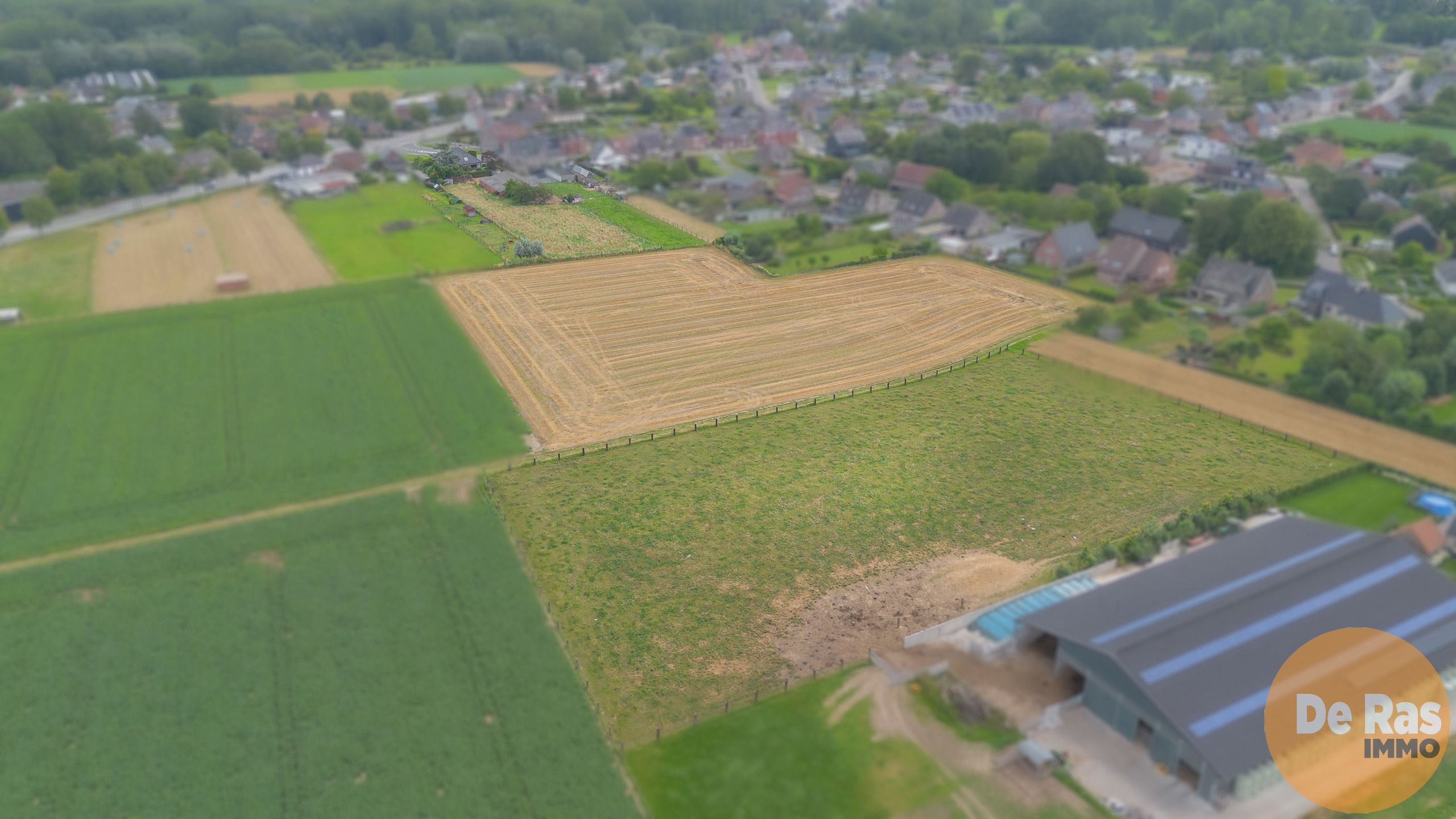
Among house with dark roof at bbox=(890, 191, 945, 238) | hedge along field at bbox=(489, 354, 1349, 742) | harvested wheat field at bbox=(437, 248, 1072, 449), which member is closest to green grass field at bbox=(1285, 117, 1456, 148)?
house with dark roof at bbox=(890, 191, 945, 238)

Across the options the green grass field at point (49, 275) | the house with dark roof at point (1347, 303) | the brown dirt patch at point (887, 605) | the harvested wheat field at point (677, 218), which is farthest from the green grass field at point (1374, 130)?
the green grass field at point (49, 275)

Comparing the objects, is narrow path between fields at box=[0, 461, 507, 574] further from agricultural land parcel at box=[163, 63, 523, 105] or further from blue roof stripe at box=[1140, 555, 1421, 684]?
agricultural land parcel at box=[163, 63, 523, 105]

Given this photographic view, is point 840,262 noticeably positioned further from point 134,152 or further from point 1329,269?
point 134,152

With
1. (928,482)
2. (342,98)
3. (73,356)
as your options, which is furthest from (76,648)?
(342,98)

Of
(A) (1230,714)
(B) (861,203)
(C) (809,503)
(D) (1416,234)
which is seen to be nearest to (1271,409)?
(C) (809,503)

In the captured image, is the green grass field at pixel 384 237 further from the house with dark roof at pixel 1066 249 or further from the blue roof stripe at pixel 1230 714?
the blue roof stripe at pixel 1230 714

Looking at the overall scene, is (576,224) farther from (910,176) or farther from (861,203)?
(910,176)
